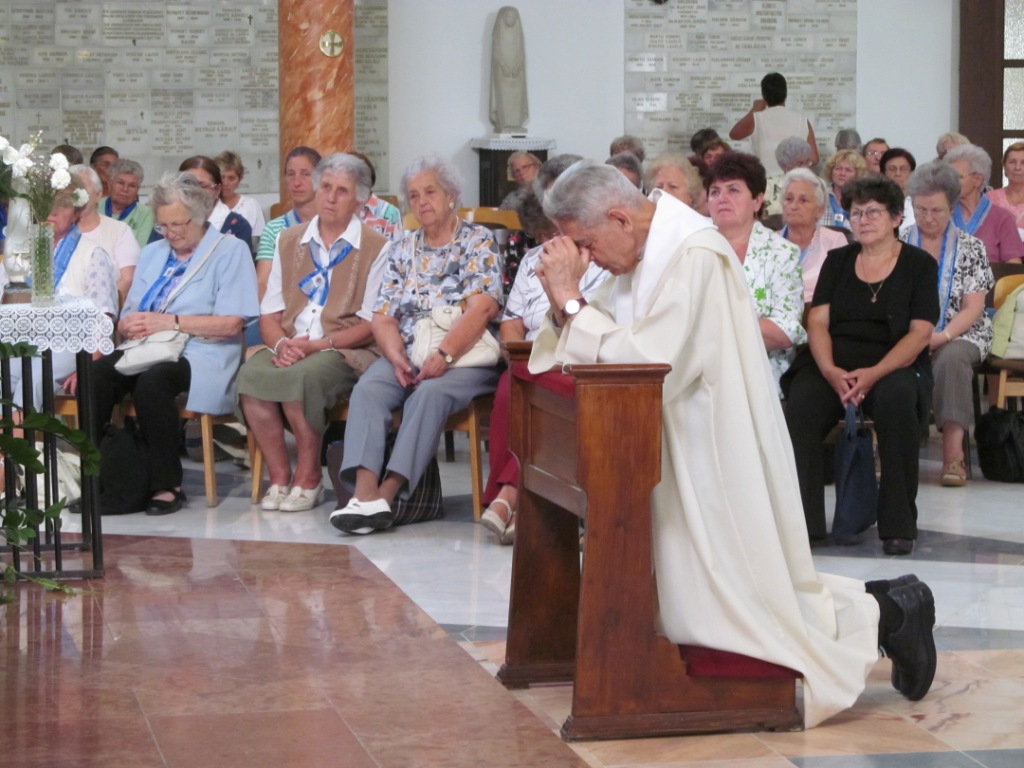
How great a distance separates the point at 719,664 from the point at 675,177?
3359 mm

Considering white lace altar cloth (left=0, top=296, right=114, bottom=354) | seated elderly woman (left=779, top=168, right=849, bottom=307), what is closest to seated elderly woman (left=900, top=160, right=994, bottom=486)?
seated elderly woman (left=779, top=168, right=849, bottom=307)

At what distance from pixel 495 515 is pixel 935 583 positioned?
145cm

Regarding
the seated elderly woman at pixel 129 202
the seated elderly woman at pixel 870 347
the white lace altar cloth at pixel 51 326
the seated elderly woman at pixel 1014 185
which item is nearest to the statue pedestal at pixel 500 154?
the seated elderly woman at pixel 129 202

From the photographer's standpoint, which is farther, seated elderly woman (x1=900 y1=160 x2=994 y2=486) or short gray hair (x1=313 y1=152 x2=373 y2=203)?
seated elderly woman (x1=900 y1=160 x2=994 y2=486)

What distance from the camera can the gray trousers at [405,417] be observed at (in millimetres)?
5516

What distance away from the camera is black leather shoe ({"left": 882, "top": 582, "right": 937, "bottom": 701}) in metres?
3.40

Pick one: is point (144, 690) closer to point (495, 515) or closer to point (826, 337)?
point (495, 515)

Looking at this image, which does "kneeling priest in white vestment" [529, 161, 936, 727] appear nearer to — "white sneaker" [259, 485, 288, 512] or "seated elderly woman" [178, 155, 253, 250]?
"white sneaker" [259, 485, 288, 512]

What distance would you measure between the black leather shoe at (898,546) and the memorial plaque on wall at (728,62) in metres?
7.71

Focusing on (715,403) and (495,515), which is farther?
(495,515)

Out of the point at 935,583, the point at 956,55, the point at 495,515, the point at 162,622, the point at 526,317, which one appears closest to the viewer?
the point at 162,622

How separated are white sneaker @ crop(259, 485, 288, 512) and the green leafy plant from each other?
124 cm

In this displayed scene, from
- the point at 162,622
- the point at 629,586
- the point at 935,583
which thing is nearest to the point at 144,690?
the point at 162,622

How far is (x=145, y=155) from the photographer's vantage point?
11812mm
